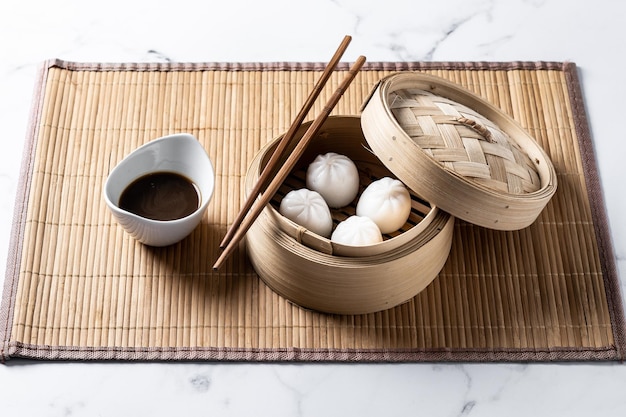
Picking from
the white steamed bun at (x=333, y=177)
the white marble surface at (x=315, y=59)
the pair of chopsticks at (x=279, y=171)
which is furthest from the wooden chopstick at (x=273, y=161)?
the white marble surface at (x=315, y=59)

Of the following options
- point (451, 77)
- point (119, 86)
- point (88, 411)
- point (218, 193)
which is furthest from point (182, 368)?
point (451, 77)

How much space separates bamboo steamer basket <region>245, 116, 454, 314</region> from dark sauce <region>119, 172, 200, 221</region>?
13 centimetres

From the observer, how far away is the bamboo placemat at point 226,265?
4.49 feet

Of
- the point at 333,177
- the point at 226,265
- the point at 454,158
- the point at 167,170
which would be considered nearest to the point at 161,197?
the point at 167,170

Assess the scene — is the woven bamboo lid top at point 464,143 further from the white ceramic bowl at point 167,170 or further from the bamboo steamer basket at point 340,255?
the white ceramic bowl at point 167,170

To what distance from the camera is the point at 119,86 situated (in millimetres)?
1632

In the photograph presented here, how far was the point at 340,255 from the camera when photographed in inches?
49.3

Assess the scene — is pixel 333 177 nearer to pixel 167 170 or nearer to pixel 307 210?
pixel 307 210

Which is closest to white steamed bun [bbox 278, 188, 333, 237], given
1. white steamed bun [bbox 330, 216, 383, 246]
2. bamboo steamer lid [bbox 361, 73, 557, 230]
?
white steamed bun [bbox 330, 216, 383, 246]

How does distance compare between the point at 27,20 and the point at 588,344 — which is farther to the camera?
the point at 27,20

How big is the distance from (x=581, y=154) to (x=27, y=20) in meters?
1.30

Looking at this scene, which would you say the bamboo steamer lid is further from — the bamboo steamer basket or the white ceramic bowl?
the white ceramic bowl

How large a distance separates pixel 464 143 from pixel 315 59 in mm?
557

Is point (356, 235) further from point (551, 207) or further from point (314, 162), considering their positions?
point (551, 207)
